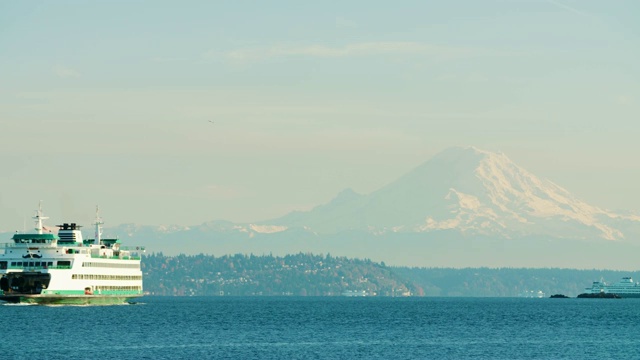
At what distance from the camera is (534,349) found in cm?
14275

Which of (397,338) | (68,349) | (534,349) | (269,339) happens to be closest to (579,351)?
(534,349)

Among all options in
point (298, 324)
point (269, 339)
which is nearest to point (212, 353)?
point (269, 339)

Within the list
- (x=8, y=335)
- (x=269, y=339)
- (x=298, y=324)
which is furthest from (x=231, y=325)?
(x=8, y=335)

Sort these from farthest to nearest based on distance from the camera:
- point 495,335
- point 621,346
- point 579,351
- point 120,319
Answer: point 120,319 < point 495,335 < point 621,346 < point 579,351

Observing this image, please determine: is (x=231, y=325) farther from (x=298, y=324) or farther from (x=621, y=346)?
(x=621, y=346)

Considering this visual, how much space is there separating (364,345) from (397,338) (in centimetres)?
1460

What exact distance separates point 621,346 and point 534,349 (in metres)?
13.6

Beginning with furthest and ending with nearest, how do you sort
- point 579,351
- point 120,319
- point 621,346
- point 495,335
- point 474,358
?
point 120,319, point 495,335, point 621,346, point 579,351, point 474,358

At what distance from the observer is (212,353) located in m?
130

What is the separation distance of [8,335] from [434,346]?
51828mm

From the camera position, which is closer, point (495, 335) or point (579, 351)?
point (579, 351)

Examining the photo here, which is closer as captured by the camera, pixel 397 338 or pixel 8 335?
pixel 8 335

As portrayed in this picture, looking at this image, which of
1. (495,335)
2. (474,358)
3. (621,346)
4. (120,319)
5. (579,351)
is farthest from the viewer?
(120,319)

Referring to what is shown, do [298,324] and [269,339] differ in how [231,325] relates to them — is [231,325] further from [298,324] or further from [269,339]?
[269,339]
